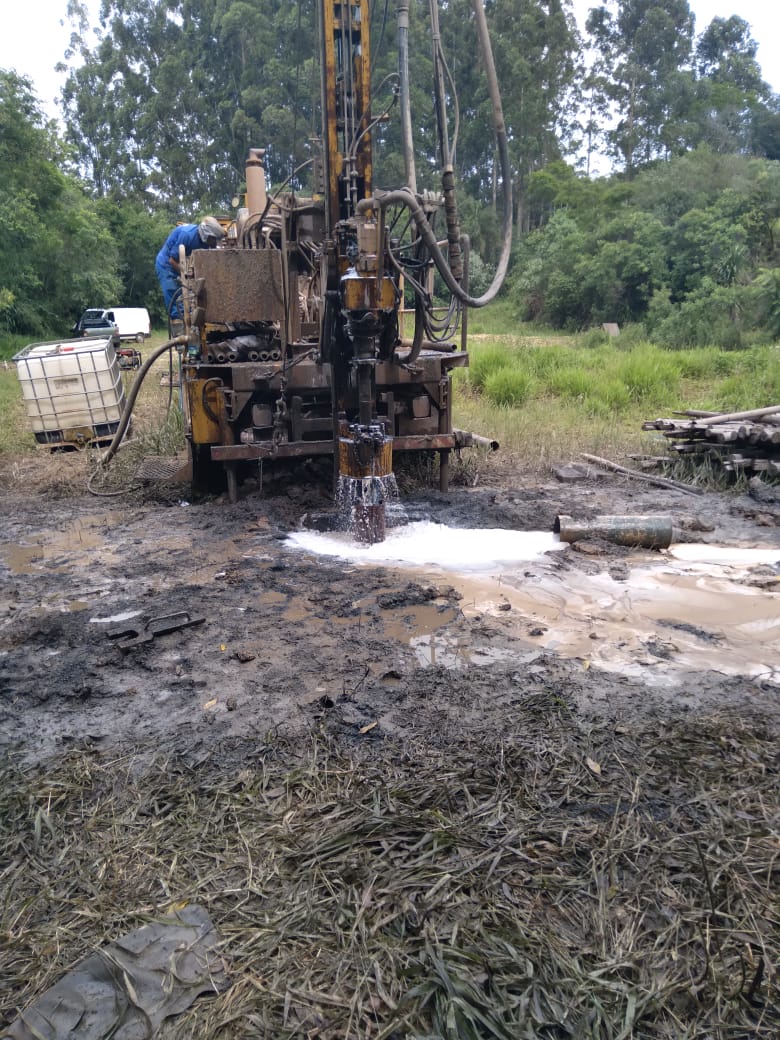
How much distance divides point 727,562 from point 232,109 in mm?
44378

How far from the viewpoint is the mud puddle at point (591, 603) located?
4.36 m

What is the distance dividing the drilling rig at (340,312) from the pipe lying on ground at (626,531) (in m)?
1.39

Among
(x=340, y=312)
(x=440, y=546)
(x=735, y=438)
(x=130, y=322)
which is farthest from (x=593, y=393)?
Result: (x=130, y=322)

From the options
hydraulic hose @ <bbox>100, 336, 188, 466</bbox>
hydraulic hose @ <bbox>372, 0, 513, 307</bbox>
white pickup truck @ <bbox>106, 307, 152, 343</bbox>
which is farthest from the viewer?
white pickup truck @ <bbox>106, 307, 152, 343</bbox>

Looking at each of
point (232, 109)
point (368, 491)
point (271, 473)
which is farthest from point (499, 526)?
point (232, 109)

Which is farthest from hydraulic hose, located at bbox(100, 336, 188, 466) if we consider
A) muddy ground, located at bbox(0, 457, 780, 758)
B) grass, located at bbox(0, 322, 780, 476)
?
muddy ground, located at bbox(0, 457, 780, 758)

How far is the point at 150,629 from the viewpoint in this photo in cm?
456

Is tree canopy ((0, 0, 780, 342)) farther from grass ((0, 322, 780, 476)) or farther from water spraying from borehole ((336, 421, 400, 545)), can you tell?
water spraying from borehole ((336, 421, 400, 545))

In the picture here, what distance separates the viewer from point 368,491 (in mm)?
6309

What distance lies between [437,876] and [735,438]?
6.45 metres

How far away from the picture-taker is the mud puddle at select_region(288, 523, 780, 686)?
4.36 m

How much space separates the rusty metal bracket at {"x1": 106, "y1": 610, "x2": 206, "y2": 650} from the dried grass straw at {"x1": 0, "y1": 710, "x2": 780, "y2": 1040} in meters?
1.04

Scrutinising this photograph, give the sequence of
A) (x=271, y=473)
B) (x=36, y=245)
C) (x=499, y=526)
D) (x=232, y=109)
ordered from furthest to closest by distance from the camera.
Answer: (x=232, y=109)
(x=36, y=245)
(x=271, y=473)
(x=499, y=526)

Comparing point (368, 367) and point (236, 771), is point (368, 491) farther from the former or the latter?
point (236, 771)
